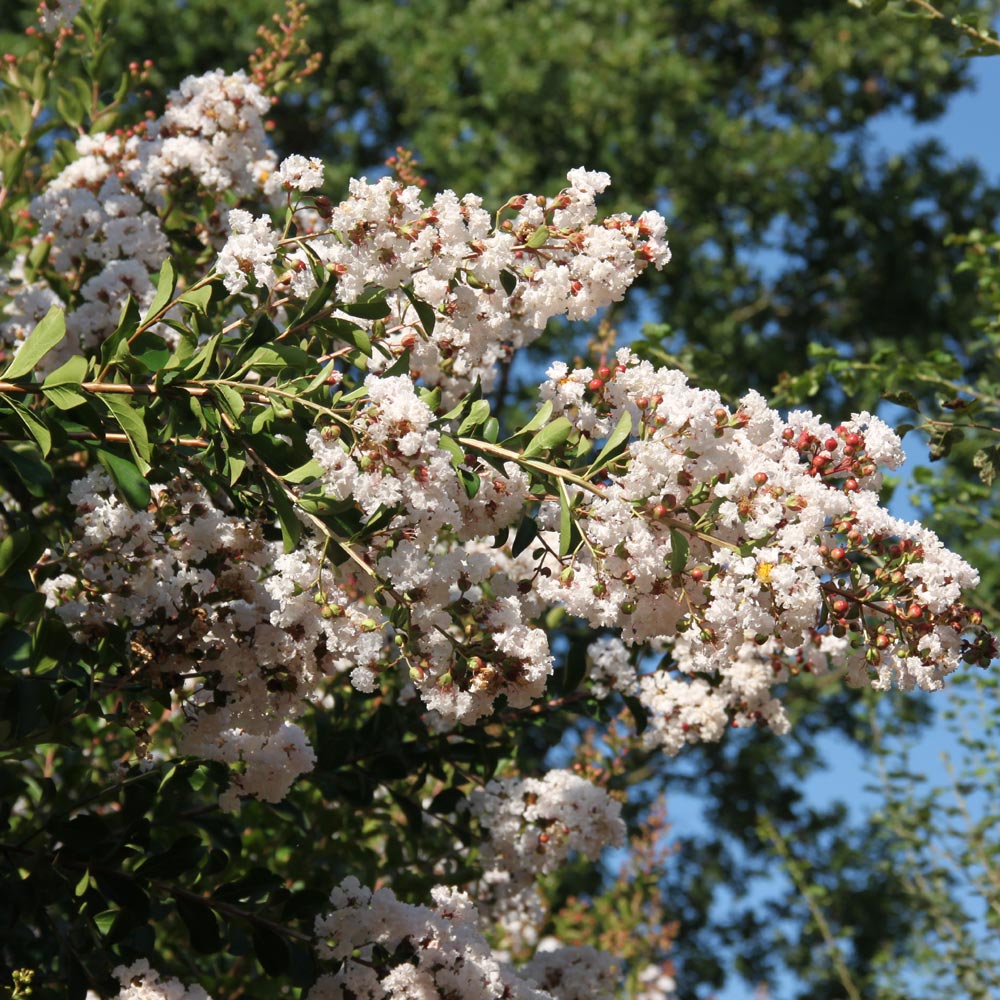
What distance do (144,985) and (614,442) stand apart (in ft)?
3.82

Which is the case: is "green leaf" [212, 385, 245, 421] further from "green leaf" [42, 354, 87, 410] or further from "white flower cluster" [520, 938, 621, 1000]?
"white flower cluster" [520, 938, 621, 1000]

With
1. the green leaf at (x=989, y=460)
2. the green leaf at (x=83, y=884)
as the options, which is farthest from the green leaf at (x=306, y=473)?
the green leaf at (x=989, y=460)

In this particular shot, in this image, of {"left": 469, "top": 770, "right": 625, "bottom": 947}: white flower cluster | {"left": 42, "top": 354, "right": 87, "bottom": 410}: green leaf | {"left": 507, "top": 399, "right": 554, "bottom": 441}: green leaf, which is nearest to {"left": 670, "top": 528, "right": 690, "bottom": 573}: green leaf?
{"left": 507, "top": 399, "right": 554, "bottom": 441}: green leaf

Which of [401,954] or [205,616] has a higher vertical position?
[205,616]

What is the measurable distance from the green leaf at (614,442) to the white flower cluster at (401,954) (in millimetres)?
920

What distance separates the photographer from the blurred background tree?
8.98m

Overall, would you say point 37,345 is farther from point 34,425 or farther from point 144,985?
point 144,985

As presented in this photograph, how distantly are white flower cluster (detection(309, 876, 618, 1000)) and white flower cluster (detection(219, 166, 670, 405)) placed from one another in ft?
3.20

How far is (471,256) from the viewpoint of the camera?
206 cm

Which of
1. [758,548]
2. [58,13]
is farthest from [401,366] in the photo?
[58,13]

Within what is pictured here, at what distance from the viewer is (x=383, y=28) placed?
31.7 feet

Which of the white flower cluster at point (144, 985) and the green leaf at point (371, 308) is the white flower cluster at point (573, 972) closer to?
the white flower cluster at point (144, 985)

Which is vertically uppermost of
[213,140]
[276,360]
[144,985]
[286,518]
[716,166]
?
[716,166]

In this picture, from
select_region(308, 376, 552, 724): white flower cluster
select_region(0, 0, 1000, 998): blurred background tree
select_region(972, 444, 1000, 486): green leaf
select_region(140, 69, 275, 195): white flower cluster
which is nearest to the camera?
select_region(308, 376, 552, 724): white flower cluster
